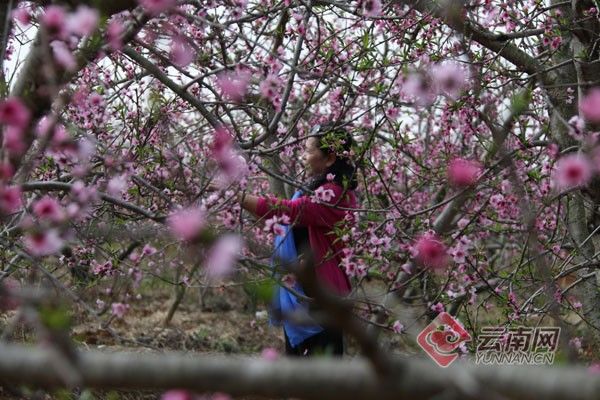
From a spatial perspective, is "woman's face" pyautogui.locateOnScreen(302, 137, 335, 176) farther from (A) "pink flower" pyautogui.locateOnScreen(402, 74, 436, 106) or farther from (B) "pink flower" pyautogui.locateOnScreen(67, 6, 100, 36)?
(B) "pink flower" pyautogui.locateOnScreen(67, 6, 100, 36)

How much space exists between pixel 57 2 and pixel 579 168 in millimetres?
1713

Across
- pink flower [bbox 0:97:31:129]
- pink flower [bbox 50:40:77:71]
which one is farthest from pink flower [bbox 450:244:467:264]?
pink flower [bbox 0:97:31:129]

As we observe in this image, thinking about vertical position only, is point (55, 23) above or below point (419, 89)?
below

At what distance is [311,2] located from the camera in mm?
3902

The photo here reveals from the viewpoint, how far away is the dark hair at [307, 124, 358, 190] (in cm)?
410

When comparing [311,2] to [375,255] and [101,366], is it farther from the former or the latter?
[101,366]

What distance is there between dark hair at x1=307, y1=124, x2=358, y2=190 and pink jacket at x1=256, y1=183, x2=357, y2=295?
0.08m

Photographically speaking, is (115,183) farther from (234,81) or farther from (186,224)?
(186,224)

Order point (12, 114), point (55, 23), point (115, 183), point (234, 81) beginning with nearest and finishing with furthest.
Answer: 1. point (12, 114)
2. point (55, 23)
3. point (115, 183)
4. point (234, 81)

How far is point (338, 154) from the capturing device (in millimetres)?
4133

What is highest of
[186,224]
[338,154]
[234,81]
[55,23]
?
[338,154]

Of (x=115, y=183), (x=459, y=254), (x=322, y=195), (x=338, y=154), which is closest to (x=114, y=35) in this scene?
(x=115, y=183)

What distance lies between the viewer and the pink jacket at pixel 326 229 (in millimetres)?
3943

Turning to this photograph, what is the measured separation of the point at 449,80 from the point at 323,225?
3.57ft
